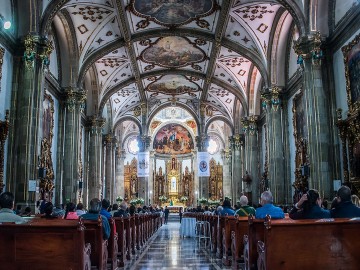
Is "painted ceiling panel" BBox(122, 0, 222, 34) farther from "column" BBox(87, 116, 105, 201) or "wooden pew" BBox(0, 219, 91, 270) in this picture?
"wooden pew" BBox(0, 219, 91, 270)

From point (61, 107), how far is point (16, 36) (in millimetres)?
6425

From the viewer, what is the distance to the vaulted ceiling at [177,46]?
1833 centimetres

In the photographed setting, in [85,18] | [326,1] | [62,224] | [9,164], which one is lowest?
[62,224]

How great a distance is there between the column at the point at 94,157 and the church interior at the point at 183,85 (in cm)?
7

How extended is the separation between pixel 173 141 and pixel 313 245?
40.9 meters

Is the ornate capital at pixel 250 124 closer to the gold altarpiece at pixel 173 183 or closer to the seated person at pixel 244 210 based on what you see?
the seated person at pixel 244 210

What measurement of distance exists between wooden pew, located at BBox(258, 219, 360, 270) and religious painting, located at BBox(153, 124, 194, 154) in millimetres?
39974

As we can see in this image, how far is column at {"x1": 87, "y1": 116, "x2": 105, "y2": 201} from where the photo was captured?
2573 centimetres

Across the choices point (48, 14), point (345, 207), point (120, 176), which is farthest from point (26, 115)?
point (120, 176)

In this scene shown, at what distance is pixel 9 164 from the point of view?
1321cm

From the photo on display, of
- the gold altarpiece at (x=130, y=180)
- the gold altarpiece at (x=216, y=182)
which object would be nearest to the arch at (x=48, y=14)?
the gold altarpiece at (x=130, y=180)

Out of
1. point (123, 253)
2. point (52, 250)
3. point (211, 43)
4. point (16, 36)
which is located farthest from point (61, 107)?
point (52, 250)

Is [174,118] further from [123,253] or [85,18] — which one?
[123,253]

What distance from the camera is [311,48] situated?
13.3 meters
